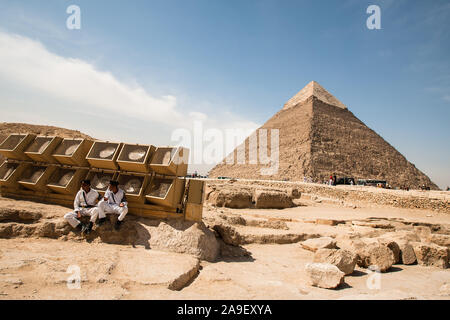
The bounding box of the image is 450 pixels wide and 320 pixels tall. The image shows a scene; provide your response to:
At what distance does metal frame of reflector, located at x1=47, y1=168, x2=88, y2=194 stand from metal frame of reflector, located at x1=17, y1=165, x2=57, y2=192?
76mm

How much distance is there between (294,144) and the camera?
7450cm

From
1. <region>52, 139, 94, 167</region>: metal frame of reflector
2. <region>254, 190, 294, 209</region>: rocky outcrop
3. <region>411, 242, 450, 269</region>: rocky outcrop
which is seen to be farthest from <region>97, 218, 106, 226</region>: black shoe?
<region>254, 190, 294, 209</region>: rocky outcrop

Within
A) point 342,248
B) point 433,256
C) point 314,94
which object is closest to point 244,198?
point 342,248

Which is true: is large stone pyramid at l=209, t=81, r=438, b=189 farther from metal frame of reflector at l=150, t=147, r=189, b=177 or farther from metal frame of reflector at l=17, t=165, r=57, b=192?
metal frame of reflector at l=17, t=165, r=57, b=192

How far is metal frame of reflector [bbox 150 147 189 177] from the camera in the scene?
429 cm

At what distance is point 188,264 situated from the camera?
3295 millimetres

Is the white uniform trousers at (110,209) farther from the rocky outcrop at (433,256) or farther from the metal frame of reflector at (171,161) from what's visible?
the rocky outcrop at (433,256)

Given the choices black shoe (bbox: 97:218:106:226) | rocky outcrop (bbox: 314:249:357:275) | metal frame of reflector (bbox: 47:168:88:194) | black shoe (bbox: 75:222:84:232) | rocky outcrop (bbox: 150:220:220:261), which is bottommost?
rocky outcrop (bbox: 314:249:357:275)

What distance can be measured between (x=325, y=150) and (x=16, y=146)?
71.6 metres

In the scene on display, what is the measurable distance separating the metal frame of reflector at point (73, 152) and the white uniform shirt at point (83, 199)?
0.93m

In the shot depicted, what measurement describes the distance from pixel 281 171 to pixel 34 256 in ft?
203

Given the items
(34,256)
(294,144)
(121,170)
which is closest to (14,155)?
(121,170)

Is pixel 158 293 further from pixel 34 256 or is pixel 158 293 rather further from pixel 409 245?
pixel 409 245

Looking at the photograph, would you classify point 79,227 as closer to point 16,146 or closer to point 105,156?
point 105,156
